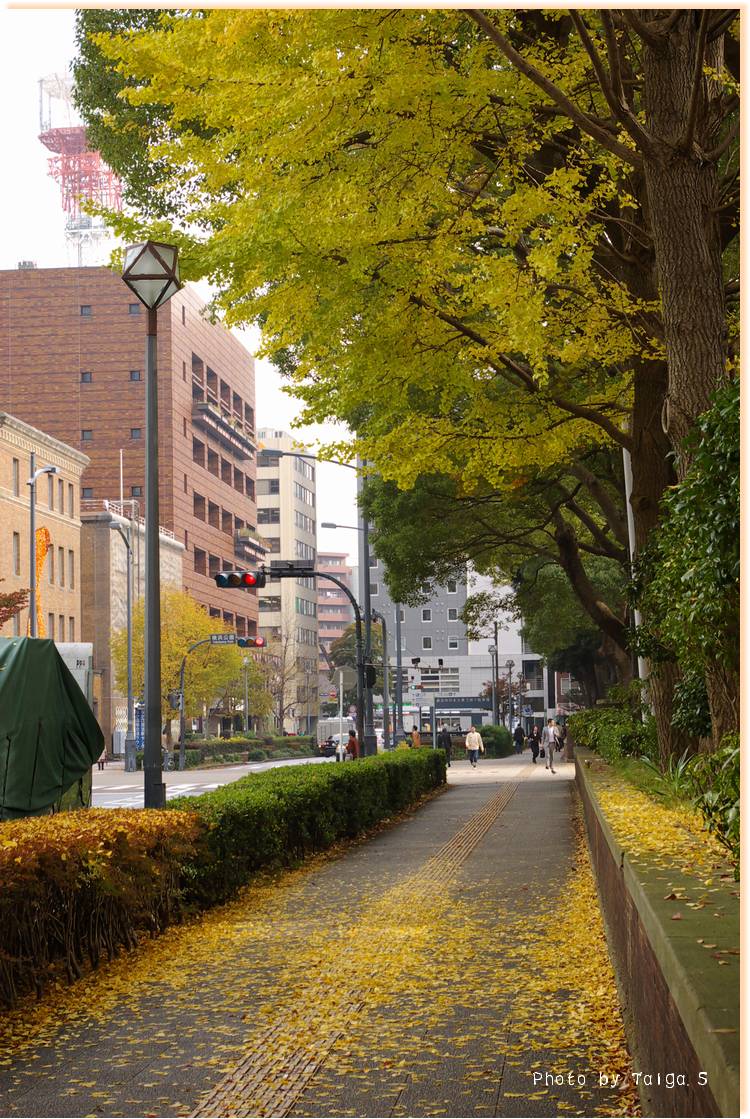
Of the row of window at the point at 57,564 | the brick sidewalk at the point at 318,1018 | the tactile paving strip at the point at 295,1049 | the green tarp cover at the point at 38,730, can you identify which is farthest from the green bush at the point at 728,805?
the row of window at the point at 57,564

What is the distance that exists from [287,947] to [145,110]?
12.1 metres

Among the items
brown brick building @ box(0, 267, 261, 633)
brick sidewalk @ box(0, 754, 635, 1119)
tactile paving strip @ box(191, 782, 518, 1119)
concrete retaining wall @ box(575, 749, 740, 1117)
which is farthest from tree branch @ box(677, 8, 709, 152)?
brown brick building @ box(0, 267, 261, 633)

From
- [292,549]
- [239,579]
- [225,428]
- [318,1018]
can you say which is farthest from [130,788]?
[292,549]

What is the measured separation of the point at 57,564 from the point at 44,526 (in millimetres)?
2709

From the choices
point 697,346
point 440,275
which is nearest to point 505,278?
point 440,275

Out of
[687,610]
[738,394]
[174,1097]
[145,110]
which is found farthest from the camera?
[145,110]

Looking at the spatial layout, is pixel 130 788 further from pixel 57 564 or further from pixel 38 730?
pixel 38 730

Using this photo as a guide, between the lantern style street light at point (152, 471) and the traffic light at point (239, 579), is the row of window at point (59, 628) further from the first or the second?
the lantern style street light at point (152, 471)

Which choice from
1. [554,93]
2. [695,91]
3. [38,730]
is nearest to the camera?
[554,93]

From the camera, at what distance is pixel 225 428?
10744cm

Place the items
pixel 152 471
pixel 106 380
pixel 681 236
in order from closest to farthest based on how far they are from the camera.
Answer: pixel 681 236
pixel 152 471
pixel 106 380

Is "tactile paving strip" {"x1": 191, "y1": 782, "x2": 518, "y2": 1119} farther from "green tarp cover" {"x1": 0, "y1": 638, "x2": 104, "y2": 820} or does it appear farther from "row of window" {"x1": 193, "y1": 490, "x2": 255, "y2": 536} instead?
"row of window" {"x1": 193, "y1": 490, "x2": 255, "y2": 536}

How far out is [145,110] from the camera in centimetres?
1844

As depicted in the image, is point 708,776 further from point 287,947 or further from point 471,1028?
point 287,947
